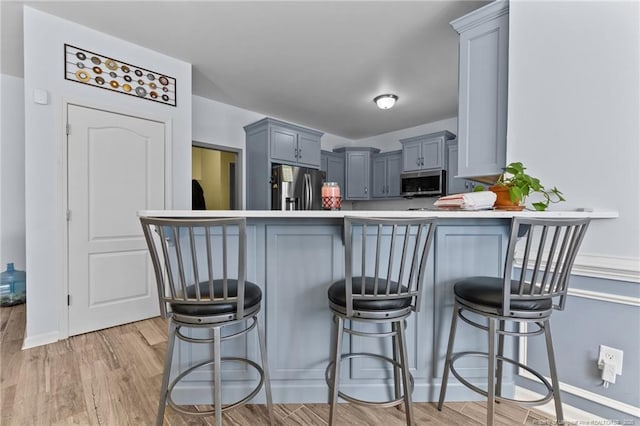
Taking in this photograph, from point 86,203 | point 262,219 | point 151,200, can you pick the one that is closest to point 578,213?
point 262,219

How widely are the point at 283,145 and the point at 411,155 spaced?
7.07 ft

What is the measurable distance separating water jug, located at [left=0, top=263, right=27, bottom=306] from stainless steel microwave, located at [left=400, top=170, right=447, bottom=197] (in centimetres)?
518

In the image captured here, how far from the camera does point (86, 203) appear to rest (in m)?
2.51

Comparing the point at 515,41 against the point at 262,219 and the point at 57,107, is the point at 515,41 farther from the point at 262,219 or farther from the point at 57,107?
the point at 57,107

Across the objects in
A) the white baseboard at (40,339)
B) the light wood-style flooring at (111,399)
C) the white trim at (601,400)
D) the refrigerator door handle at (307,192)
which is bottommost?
the light wood-style flooring at (111,399)

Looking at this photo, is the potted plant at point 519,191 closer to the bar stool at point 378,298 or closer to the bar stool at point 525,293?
the bar stool at point 525,293

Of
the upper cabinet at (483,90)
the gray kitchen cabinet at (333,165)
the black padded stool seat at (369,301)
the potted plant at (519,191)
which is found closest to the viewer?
the black padded stool seat at (369,301)

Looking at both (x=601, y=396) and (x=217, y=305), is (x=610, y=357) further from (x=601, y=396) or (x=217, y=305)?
(x=217, y=305)

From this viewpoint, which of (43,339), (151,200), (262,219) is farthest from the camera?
(151,200)

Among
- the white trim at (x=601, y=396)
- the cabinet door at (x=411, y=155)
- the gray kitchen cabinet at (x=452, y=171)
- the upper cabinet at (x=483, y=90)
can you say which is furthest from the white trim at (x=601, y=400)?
the cabinet door at (x=411, y=155)

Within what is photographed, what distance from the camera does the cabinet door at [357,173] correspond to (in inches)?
217

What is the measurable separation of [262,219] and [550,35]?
1.87 meters

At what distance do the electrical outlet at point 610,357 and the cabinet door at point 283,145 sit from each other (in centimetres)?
370

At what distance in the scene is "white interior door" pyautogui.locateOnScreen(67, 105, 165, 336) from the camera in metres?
2.46
